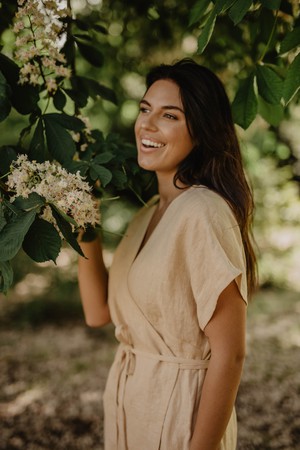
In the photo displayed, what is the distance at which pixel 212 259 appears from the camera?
4.30ft

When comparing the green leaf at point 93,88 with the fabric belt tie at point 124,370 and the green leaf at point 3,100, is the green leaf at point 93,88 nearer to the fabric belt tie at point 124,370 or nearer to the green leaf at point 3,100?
the green leaf at point 3,100

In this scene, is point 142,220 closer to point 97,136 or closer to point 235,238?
point 97,136

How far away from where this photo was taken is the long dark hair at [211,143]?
4.91 feet

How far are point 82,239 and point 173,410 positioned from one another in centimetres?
64

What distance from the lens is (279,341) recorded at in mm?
4965

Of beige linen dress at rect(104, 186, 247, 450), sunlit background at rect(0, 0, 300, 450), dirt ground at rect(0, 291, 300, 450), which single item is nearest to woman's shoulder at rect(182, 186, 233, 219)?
beige linen dress at rect(104, 186, 247, 450)

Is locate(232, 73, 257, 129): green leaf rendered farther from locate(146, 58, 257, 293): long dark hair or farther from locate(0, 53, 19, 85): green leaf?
locate(0, 53, 19, 85): green leaf

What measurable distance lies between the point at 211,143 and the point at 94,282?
2.36 feet

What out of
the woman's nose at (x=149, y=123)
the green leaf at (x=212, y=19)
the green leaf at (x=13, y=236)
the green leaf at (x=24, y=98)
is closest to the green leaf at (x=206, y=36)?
the green leaf at (x=212, y=19)

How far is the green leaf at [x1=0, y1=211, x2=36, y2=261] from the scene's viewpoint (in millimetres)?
951

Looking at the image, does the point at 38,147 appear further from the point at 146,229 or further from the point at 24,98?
the point at 146,229

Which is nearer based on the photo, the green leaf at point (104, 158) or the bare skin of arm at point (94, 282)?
the green leaf at point (104, 158)

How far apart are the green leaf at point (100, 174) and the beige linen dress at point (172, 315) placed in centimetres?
26

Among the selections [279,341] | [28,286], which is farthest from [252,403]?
[28,286]
